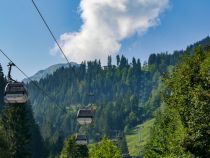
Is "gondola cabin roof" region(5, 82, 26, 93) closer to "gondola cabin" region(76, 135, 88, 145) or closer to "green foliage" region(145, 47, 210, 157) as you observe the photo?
"green foliage" region(145, 47, 210, 157)

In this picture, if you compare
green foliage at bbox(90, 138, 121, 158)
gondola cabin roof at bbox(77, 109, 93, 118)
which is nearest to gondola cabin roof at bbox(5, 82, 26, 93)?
gondola cabin roof at bbox(77, 109, 93, 118)

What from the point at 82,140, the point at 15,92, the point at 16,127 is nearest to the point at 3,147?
the point at 16,127

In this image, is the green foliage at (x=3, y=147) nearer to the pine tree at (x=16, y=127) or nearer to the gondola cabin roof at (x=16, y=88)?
the pine tree at (x=16, y=127)

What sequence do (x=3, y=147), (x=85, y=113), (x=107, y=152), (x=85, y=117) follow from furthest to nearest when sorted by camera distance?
(x=3, y=147) < (x=107, y=152) < (x=85, y=113) < (x=85, y=117)

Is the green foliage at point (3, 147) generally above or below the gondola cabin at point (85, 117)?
below

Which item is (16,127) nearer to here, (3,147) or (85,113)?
(3,147)

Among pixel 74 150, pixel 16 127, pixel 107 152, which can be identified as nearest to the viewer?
pixel 107 152

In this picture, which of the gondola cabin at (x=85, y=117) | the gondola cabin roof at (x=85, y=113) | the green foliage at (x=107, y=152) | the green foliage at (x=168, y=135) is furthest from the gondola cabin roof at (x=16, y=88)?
the green foliage at (x=107, y=152)

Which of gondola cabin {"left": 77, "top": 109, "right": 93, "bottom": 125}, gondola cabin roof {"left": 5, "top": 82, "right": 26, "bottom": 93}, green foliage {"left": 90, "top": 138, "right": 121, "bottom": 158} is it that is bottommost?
green foliage {"left": 90, "top": 138, "right": 121, "bottom": 158}

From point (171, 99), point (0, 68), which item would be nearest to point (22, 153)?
point (171, 99)

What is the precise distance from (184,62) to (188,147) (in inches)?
482

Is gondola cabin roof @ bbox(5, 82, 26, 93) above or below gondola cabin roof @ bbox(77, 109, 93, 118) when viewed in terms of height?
above

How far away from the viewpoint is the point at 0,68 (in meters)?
172

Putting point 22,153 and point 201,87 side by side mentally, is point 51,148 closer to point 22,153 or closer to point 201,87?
point 22,153
